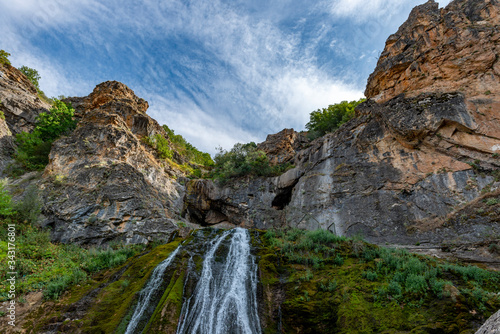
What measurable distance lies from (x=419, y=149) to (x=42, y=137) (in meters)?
34.5

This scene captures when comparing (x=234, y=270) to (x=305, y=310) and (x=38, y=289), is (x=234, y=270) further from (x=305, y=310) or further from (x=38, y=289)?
(x=38, y=289)

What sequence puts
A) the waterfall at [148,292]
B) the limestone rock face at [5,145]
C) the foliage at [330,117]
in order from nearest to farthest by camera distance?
the waterfall at [148,292]
the limestone rock face at [5,145]
the foliage at [330,117]

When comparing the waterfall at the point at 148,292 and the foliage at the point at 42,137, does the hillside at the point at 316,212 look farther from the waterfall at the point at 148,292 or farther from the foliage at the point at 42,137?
the foliage at the point at 42,137

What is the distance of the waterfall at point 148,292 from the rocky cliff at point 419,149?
1133cm

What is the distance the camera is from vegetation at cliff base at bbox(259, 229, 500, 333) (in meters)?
5.93

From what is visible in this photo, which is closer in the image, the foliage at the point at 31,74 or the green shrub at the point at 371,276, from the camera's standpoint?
the green shrub at the point at 371,276

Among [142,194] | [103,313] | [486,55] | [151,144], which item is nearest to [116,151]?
[142,194]

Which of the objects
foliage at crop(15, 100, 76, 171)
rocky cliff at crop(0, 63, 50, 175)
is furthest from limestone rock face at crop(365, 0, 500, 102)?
rocky cliff at crop(0, 63, 50, 175)

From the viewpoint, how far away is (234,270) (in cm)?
1062

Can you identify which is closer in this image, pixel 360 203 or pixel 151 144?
pixel 360 203

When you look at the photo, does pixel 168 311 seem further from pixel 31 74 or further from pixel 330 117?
pixel 31 74

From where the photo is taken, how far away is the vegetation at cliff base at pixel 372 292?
593 centimetres

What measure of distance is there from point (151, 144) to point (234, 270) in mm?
22299

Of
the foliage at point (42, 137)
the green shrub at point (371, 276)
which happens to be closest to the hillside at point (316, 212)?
the green shrub at point (371, 276)
